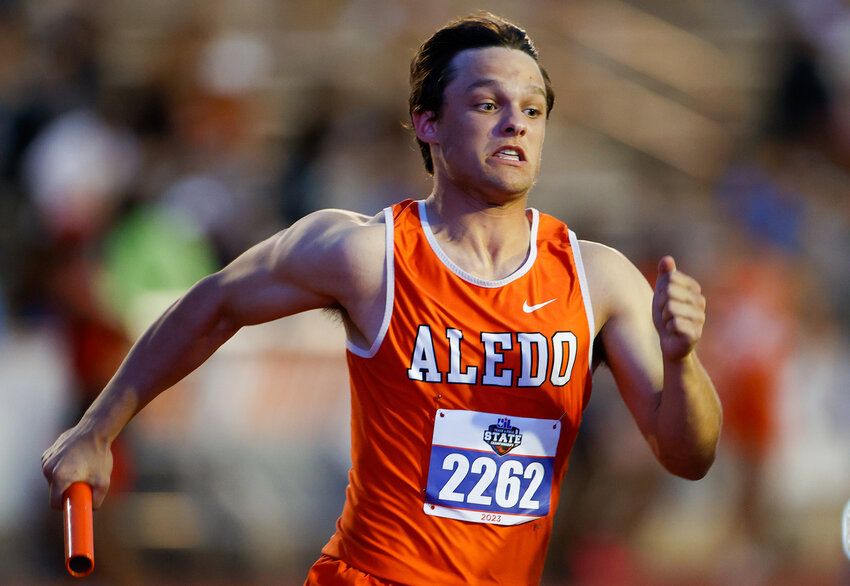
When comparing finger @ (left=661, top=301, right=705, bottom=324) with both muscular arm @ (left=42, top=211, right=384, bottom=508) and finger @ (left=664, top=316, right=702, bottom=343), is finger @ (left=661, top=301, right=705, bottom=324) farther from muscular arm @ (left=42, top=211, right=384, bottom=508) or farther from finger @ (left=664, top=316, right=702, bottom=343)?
muscular arm @ (left=42, top=211, right=384, bottom=508)

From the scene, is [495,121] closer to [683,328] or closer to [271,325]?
[683,328]

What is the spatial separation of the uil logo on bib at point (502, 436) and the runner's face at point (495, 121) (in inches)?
25.4

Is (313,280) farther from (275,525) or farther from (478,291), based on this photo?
(275,525)

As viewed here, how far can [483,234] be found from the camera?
132 inches

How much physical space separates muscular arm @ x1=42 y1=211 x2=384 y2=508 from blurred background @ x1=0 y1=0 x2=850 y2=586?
3572mm

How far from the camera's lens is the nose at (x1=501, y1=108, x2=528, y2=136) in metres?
3.22

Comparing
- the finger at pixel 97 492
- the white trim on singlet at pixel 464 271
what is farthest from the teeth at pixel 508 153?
the finger at pixel 97 492

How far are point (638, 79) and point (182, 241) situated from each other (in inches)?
222

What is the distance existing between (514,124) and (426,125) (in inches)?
14.4

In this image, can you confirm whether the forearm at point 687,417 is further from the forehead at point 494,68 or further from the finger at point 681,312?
the forehead at point 494,68

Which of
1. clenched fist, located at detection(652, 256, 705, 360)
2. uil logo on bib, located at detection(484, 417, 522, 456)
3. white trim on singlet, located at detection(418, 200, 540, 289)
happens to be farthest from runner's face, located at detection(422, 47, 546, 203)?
uil logo on bib, located at detection(484, 417, 522, 456)

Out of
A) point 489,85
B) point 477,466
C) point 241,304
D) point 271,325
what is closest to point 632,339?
point 477,466

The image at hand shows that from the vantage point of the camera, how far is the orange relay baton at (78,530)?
2.90m

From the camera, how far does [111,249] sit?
7.10m
